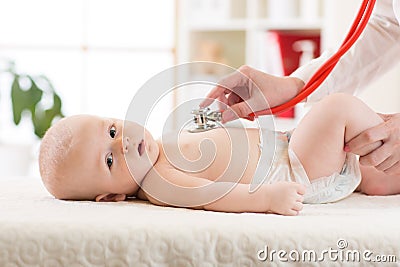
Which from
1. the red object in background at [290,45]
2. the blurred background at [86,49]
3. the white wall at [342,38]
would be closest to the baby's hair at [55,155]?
the white wall at [342,38]

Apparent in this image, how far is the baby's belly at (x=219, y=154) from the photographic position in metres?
1.35

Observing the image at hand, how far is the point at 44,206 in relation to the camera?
4.02 feet

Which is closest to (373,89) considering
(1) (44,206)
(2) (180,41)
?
(2) (180,41)

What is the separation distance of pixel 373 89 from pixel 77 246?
236cm

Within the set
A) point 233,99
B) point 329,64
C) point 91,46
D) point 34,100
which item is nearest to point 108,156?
point 233,99

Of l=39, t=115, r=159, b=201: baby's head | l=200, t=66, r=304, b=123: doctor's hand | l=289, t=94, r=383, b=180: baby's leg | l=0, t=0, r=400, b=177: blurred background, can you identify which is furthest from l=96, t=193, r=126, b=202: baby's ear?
l=0, t=0, r=400, b=177: blurred background

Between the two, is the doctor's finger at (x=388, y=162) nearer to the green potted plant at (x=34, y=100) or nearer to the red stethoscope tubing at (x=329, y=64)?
the red stethoscope tubing at (x=329, y=64)

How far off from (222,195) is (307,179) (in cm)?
26

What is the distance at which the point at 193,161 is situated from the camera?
54.0 inches

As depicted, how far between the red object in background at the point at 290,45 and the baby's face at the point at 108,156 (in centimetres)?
218

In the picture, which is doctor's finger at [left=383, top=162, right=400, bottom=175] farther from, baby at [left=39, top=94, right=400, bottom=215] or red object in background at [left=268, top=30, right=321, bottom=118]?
red object in background at [left=268, top=30, right=321, bottom=118]

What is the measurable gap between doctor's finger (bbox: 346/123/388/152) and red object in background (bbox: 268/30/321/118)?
85.6 inches

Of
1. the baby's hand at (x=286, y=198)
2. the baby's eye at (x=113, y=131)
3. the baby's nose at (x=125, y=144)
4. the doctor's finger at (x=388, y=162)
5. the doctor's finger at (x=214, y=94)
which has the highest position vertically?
the doctor's finger at (x=214, y=94)

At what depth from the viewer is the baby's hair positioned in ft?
4.31
